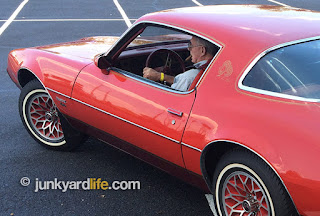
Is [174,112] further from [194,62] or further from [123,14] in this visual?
[123,14]

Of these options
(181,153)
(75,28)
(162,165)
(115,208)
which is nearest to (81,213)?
(115,208)

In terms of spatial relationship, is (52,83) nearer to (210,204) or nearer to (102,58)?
(102,58)

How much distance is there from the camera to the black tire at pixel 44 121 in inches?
185

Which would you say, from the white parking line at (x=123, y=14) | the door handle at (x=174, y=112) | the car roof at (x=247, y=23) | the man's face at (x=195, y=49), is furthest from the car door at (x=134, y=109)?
the white parking line at (x=123, y=14)

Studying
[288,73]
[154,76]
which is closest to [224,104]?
[288,73]

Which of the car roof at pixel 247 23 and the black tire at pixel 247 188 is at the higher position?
the car roof at pixel 247 23

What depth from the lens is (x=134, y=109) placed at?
12.2 feet

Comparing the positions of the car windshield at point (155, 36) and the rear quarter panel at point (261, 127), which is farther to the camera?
the car windshield at point (155, 36)

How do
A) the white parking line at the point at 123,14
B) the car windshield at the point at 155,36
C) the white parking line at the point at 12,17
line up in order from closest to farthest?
1. the car windshield at the point at 155,36
2. the white parking line at the point at 12,17
3. the white parking line at the point at 123,14

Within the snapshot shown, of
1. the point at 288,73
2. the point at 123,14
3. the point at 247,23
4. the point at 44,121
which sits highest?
the point at 247,23

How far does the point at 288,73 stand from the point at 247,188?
790mm

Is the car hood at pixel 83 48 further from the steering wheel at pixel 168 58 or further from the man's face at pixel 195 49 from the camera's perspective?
the man's face at pixel 195 49

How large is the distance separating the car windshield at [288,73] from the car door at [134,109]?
518 millimetres

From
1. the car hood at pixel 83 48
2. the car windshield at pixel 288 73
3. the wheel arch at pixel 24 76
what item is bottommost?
the wheel arch at pixel 24 76
